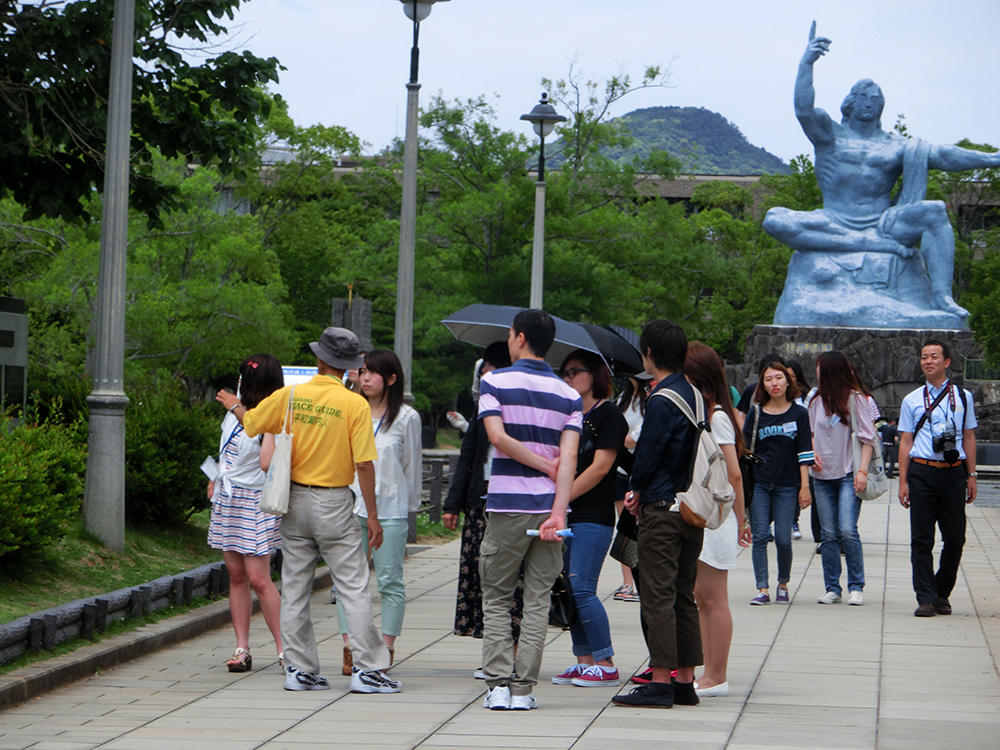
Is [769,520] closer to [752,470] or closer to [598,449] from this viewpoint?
[752,470]

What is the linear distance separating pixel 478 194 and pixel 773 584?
933 inches

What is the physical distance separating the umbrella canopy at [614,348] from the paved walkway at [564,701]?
5.62 feet

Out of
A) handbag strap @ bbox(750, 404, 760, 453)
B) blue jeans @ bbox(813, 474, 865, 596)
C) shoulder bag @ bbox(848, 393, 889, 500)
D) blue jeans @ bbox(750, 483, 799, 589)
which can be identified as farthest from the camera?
handbag strap @ bbox(750, 404, 760, 453)

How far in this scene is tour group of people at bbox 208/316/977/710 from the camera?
6199 millimetres

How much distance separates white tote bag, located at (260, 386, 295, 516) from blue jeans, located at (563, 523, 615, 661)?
4.94ft

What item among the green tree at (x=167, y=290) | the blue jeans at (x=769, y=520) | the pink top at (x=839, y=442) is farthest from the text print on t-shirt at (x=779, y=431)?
the green tree at (x=167, y=290)

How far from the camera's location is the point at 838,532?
10.1 meters

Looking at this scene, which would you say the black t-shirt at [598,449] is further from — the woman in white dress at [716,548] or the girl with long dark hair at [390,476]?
the girl with long dark hair at [390,476]

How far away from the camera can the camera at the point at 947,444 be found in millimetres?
9461

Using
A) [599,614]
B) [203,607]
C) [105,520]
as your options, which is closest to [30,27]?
[105,520]

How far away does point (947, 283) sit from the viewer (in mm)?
28469

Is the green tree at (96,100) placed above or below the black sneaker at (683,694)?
above

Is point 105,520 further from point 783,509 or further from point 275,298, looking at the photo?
point 275,298

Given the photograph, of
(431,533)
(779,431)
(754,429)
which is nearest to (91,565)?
(754,429)
